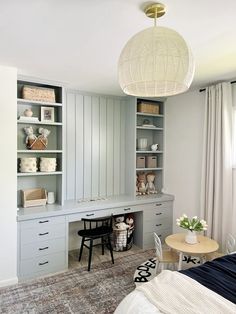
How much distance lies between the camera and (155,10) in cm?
157

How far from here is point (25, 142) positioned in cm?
337

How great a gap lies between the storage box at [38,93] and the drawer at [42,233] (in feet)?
5.29

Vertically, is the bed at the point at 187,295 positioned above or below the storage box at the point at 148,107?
below

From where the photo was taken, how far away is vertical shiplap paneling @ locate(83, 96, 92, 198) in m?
3.90

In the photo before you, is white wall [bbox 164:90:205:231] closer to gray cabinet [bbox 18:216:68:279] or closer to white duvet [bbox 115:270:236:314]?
gray cabinet [bbox 18:216:68:279]

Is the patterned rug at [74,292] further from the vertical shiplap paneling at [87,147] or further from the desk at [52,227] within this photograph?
the vertical shiplap paneling at [87,147]

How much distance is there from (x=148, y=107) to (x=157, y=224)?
6.31ft

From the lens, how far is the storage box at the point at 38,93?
10.2ft

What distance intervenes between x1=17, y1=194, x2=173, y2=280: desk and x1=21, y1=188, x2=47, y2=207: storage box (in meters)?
0.11

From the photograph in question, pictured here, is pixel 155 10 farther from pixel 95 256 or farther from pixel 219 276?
pixel 95 256

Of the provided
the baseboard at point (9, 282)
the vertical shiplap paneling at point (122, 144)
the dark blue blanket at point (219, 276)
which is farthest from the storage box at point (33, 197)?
the dark blue blanket at point (219, 276)

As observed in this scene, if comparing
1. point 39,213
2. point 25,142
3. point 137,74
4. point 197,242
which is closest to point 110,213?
point 39,213

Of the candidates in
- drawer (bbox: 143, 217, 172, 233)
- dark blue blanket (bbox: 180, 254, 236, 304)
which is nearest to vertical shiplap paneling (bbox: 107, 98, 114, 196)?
drawer (bbox: 143, 217, 172, 233)

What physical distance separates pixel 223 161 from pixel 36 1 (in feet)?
8.72
